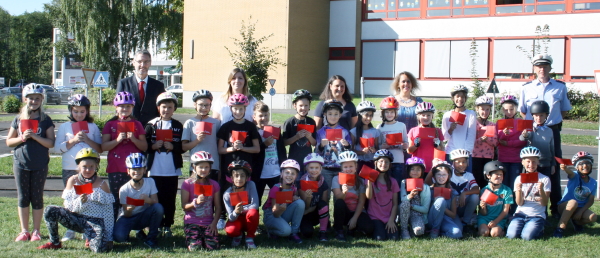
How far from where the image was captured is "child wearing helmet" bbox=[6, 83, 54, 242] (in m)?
6.38

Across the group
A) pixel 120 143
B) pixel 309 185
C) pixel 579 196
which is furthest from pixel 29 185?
pixel 579 196

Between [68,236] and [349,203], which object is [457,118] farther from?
[68,236]

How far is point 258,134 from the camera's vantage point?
274 inches

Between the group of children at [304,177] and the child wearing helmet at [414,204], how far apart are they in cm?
1

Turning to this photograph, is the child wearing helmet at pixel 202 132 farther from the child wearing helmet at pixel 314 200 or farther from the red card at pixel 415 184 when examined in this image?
the red card at pixel 415 184

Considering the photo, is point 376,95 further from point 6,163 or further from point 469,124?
point 469,124

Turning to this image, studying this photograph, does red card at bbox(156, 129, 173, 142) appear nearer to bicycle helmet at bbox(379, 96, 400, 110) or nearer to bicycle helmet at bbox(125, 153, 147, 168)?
bicycle helmet at bbox(125, 153, 147, 168)

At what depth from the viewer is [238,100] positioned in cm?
684

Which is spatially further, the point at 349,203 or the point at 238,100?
the point at 349,203

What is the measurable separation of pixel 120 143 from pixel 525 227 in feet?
17.3

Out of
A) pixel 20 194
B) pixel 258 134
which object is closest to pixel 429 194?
pixel 258 134

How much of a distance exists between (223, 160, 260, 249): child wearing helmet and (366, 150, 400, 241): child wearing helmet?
61.6 inches

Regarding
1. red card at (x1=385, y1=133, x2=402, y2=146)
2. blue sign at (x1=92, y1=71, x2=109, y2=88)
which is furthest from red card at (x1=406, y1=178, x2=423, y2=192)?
blue sign at (x1=92, y1=71, x2=109, y2=88)

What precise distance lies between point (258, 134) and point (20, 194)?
298 cm
